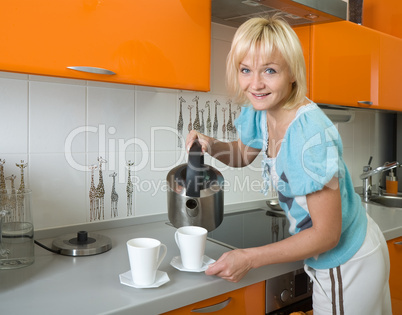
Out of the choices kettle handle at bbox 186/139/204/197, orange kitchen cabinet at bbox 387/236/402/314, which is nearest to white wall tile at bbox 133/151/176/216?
kettle handle at bbox 186/139/204/197

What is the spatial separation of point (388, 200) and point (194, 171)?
5.44ft

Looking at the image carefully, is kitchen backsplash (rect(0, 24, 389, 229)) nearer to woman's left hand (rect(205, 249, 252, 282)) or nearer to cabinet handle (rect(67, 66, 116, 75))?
cabinet handle (rect(67, 66, 116, 75))

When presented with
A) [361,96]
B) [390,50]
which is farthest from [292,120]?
[390,50]

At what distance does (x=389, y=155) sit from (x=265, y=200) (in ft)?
3.64

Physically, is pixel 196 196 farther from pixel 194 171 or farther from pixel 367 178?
pixel 367 178

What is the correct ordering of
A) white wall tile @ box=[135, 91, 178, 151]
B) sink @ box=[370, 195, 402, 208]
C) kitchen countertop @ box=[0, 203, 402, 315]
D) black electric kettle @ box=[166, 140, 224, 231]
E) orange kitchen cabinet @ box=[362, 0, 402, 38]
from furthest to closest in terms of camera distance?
sink @ box=[370, 195, 402, 208] < orange kitchen cabinet @ box=[362, 0, 402, 38] < white wall tile @ box=[135, 91, 178, 151] < black electric kettle @ box=[166, 140, 224, 231] < kitchen countertop @ box=[0, 203, 402, 315]

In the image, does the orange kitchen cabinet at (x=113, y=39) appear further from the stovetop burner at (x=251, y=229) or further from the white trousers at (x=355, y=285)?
the white trousers at (x=355, y=285)

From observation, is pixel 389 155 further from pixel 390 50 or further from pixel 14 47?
pixel 14 47

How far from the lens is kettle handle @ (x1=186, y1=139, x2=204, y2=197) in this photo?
103cm

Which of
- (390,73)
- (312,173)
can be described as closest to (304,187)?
(312,173)

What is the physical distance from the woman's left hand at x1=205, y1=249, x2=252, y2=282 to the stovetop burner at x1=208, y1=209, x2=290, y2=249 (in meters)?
0.29

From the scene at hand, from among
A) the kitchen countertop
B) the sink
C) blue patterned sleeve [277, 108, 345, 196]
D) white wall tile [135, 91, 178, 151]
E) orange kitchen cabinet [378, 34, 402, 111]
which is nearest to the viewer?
the kitchen countertop

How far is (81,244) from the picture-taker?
1184 millimetres

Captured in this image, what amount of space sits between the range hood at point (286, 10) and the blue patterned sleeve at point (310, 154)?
48 centimetres
